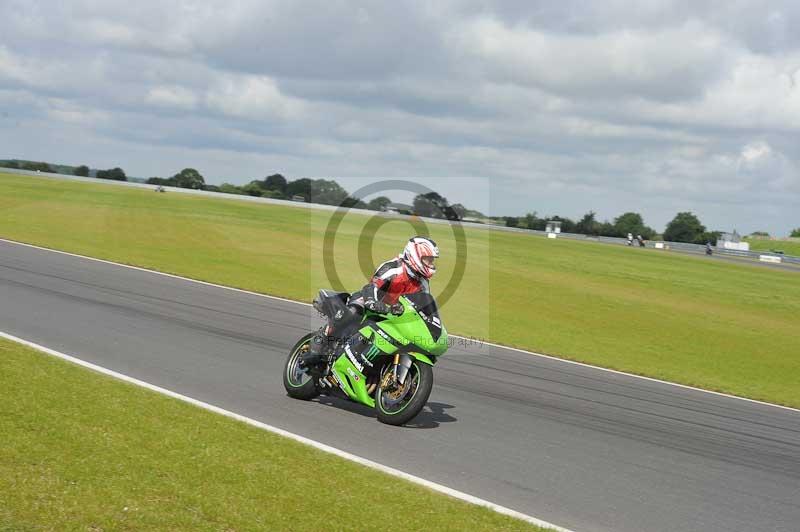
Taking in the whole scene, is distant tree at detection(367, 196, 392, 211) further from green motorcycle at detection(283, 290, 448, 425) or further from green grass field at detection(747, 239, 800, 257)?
green grass field at detection(747, 239, 800, 257)

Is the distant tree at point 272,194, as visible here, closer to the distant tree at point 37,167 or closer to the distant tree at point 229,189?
the distant tree at point 229,189

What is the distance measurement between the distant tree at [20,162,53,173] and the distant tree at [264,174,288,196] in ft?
108

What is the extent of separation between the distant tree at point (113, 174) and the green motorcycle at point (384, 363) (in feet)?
342

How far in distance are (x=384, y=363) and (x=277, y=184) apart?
94699mm

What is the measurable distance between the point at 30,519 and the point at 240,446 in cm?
226

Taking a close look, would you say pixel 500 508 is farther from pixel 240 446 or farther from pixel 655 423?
pixel 655 423

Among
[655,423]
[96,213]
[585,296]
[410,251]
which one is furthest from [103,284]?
[96,213]

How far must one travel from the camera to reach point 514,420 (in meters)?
9.88

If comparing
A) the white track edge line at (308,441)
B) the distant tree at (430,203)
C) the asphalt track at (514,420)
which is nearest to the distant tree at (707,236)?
the distant tree at (430,203)

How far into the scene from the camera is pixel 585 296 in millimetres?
30609

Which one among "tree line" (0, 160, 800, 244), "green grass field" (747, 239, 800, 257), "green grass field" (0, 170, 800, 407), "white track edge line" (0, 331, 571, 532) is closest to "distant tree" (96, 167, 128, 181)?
"tree line" (0, 160, 800, 244)

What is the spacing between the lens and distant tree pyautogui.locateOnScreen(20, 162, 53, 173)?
112m

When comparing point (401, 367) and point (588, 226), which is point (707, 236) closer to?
point (588, 226)

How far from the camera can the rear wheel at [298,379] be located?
32.7 feet
